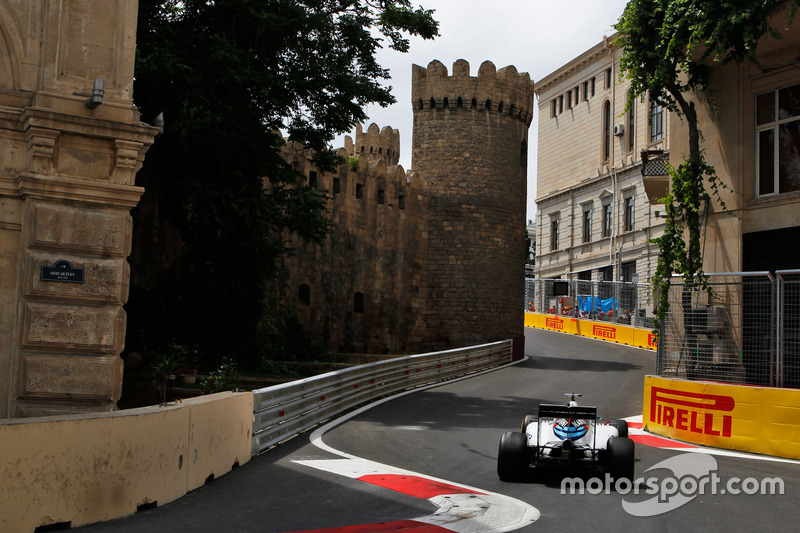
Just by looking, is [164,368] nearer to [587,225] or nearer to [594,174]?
[587,225]

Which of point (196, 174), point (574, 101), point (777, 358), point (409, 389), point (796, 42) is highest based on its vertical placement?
point (574, 101)

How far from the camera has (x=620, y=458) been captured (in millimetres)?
9812

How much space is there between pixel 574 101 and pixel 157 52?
48.8 metres

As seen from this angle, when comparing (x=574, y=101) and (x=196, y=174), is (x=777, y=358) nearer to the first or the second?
(x=196, y=174)

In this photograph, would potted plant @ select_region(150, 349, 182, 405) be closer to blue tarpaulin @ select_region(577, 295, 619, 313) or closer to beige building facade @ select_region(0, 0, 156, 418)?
beige building facade @ select_region(0, 0, 156, 418)

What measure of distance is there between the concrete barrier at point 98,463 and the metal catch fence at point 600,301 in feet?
112

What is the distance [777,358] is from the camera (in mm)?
14273

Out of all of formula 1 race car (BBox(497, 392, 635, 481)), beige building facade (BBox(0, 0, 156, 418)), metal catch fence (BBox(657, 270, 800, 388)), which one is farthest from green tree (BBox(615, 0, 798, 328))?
beige building facade (BBox(0, 0, 156, 418))

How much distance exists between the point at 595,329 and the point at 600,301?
3.84m

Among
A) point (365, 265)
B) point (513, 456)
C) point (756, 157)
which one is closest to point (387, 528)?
point (513, 456)

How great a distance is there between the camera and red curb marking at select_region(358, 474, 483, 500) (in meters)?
9.41

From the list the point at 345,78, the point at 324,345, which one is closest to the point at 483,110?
the point at 324,345

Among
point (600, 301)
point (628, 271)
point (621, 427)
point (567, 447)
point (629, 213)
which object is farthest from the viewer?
point (629, 213)

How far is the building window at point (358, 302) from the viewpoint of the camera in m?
36.4
